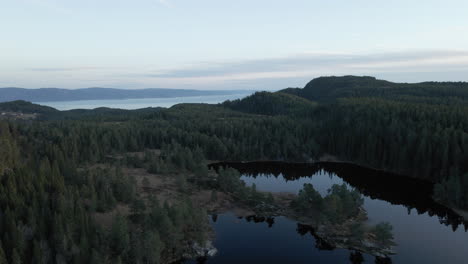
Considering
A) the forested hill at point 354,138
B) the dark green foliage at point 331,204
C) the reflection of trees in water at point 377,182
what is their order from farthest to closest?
the forested hill at point 354,138 < the reflection of trees in water at point 377,182 < the dark green foliage at point 331,204

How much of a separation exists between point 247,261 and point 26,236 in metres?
39.0

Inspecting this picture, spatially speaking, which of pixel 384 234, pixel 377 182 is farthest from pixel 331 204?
pixel 377 182

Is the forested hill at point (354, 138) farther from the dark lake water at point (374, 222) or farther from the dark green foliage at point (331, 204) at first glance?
the dark green foliage at point (331, 204)

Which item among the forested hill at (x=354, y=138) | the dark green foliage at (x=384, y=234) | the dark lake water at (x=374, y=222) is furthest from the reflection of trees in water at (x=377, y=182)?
the dark green foliage at (x=384, y=234)

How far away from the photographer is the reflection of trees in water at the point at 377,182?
82250mm

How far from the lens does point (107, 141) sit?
144 meters

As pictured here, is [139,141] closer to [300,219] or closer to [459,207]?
[300,219]

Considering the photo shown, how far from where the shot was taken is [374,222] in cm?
7412

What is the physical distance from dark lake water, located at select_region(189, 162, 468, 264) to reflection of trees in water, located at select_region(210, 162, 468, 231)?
8.5 inches

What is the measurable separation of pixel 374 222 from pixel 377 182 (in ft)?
123

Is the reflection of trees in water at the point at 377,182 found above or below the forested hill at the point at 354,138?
below

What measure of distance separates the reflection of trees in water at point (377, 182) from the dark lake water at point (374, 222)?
22cm

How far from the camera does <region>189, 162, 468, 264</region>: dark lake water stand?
5824cm

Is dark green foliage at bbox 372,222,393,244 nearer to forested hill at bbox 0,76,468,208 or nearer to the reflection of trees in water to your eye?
the reflection of trees in water
